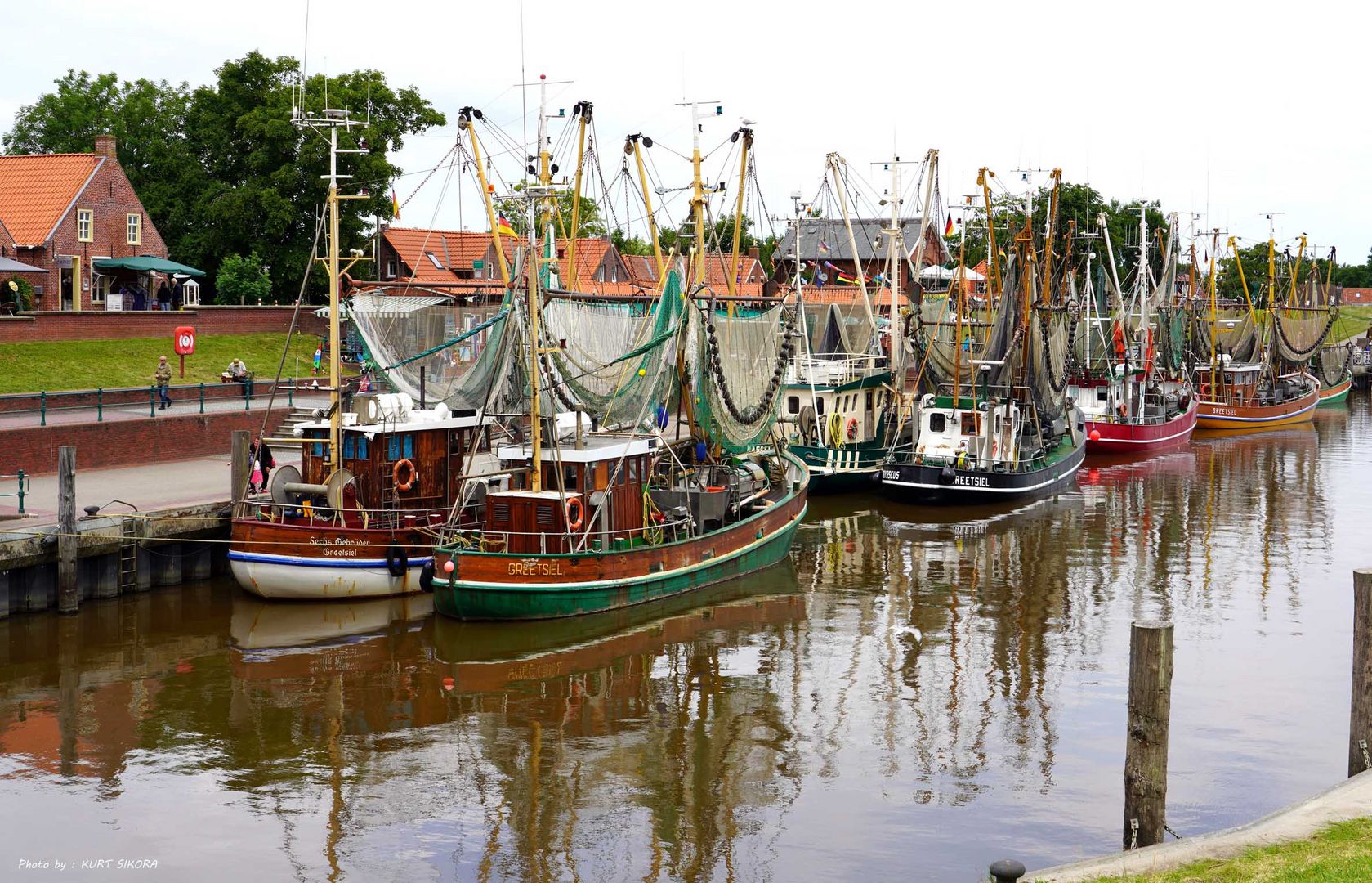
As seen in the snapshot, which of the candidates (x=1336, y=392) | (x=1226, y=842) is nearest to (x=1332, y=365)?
(x=1336, y=392)

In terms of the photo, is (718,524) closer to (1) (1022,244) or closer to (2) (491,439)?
(2) (491,439)

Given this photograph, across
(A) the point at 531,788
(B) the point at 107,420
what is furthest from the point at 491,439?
(A) the point at 531,788

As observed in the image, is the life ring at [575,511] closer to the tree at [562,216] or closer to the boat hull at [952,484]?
the tree at [562,216]

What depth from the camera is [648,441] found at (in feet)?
104

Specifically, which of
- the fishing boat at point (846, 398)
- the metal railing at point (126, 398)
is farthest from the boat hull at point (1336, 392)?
the metal railing at point (126, 398)

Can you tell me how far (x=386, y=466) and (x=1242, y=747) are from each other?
60.9 ft

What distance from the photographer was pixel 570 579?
28.8 metres

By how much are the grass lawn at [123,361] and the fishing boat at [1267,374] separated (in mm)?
46058

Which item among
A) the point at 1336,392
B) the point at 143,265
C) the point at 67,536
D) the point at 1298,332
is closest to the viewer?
the point at 67,536

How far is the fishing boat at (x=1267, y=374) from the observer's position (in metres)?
73.1

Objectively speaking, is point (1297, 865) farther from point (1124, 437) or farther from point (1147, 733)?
point (1124, 437)

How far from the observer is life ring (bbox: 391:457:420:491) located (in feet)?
104

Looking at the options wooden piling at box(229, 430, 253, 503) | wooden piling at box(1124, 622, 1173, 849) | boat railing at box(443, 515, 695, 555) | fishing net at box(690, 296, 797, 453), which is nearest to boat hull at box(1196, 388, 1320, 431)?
fishing net at box(690, 296, 797, 453)

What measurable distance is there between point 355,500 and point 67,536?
5859 mm
